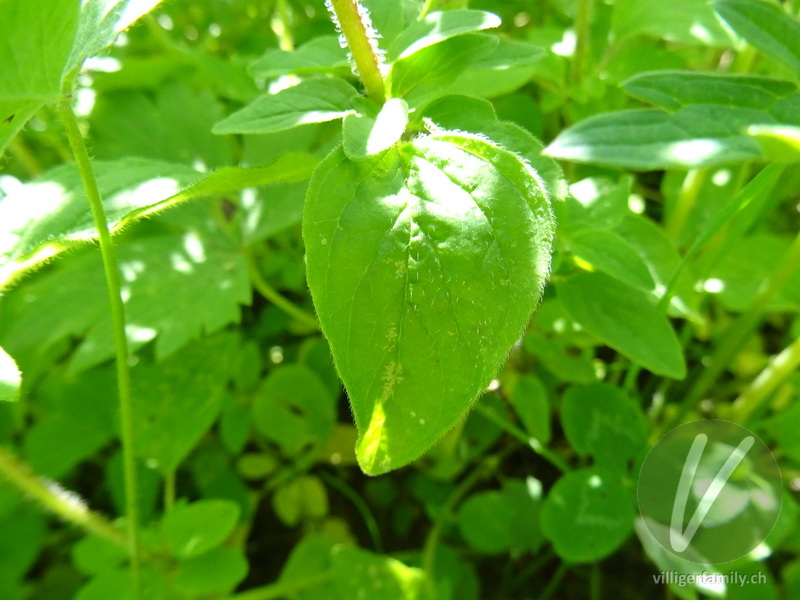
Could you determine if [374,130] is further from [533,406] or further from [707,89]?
[533,406]

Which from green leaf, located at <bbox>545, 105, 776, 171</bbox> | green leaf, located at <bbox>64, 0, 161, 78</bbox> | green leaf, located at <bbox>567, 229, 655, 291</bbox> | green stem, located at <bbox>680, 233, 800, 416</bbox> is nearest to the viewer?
green leaf, located at <bbox>545, 105, 776, 171</bbox>

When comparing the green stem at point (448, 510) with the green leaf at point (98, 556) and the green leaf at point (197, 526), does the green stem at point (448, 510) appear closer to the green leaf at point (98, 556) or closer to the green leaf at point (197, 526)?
the green leaf at point (197, 526)

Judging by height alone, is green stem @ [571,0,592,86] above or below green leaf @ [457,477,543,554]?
above

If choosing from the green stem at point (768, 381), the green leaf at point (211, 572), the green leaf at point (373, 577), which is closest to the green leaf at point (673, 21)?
the green stem at point (768, 381)

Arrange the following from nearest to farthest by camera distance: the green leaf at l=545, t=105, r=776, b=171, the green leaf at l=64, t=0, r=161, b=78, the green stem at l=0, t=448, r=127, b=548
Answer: the green leaf at l=545, t=105, r=776, b=171
the green leaf at l=64, t=0, r=161, b=78
the green stem at l=0, t=448, r=127, b=548

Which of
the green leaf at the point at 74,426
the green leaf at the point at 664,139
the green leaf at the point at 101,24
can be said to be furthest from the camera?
the green leaf at the point at 74,426

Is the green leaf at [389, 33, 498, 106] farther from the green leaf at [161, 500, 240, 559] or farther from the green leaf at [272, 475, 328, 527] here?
the green leaf at [272, 475, 328, 527]

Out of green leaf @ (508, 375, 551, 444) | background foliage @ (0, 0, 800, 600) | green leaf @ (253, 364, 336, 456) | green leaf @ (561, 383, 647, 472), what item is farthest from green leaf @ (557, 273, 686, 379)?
green leaf @ (253, 364, 336, 456)
